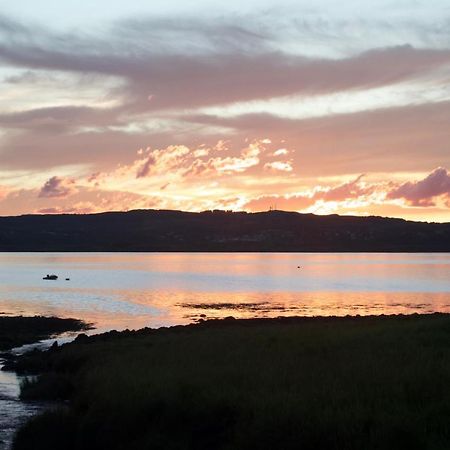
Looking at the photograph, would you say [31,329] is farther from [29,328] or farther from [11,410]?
[11,410]

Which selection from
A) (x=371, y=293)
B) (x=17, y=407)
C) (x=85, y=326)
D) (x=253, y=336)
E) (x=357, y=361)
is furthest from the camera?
(x=371, y=293)

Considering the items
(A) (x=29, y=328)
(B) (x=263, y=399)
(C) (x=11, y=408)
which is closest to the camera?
(B) (x=263, y=399)

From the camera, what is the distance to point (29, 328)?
201 feet

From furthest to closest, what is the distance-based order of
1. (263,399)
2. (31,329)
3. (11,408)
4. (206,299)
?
1. (206,299)
2. (31,329)
3. (11,408)
4. (263,399)

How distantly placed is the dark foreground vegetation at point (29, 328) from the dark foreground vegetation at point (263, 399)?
22272mm

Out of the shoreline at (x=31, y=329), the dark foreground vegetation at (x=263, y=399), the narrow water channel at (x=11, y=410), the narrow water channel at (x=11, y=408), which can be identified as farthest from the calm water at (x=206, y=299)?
the dark foreground vegetation at (x=263, y=399)

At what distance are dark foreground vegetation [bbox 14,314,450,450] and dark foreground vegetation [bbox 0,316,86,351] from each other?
877 inches

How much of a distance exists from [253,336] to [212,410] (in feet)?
57.5

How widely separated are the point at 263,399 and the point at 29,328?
4632cm

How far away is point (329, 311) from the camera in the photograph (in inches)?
3354

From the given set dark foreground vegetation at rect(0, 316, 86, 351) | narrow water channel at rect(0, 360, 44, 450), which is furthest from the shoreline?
narrow water channel at rect(0, 360, 44, 450)

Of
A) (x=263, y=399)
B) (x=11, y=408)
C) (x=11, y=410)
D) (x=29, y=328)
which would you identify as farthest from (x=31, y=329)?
(x=263, y=399)

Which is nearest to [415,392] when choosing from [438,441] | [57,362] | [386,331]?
[438,441]

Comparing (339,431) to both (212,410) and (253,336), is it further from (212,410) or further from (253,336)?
(253,336)
